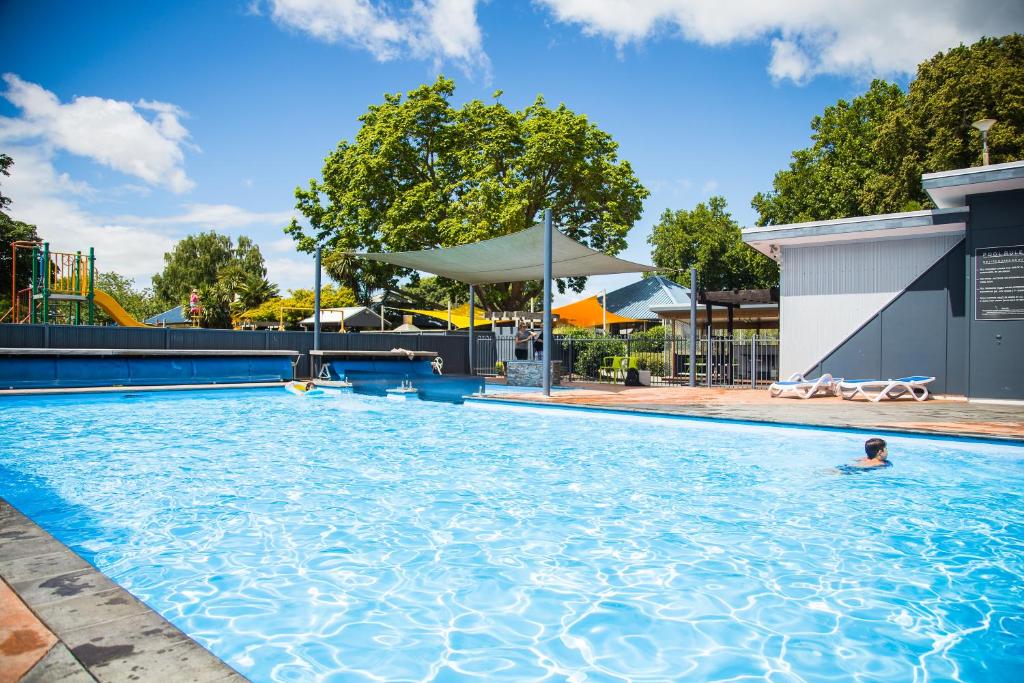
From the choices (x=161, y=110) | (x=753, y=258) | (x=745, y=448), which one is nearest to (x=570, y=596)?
(x=745, y=448)

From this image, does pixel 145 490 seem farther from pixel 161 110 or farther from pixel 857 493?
pixel 161 110

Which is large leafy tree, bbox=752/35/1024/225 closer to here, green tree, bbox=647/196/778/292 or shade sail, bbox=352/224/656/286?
green tree, bbox=647/196/778/292

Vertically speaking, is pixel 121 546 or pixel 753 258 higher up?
pixel 753 258

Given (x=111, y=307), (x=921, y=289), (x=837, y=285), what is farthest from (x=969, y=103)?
(x=111, y=307)

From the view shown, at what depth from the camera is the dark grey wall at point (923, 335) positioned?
11.4 meters

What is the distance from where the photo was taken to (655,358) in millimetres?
17609

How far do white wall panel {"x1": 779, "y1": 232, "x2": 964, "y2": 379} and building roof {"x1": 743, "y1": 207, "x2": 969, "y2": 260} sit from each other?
0.74ft

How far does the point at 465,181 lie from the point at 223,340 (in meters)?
11.0

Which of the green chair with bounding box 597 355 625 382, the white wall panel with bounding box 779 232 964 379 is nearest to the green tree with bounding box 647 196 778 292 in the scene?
the green chair with bounding box 597 355 625 382

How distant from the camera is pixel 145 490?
543 centimetres

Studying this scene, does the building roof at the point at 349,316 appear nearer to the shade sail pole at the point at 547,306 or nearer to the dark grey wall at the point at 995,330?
the shade sail pole at the point at 547,306

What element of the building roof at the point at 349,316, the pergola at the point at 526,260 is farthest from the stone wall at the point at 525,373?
the building roof at the point at 349,316

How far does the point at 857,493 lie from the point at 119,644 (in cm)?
573

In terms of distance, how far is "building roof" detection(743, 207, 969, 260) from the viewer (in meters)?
11.3
